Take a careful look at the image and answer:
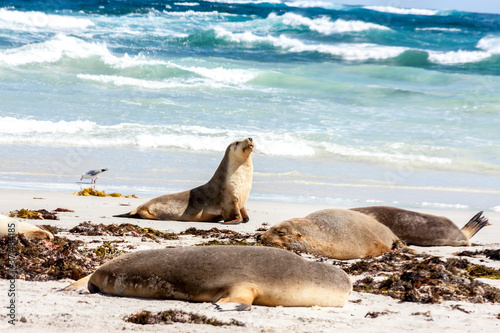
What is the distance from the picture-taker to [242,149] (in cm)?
910

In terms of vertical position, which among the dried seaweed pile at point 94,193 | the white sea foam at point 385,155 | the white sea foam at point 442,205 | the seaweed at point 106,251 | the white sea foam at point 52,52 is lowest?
the white sea foam at point 385,155

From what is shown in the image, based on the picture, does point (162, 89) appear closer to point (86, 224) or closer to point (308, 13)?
point (86, 224)

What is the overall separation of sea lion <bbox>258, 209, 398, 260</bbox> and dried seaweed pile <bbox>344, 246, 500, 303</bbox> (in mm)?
399

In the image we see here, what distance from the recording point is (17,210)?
8.22 metres

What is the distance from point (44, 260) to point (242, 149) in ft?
14.4

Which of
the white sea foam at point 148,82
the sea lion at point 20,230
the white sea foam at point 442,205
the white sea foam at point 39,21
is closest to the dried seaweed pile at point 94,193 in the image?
the sea lion at point 20,230

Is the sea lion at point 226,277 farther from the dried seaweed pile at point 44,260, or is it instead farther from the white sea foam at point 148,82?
the white sea foam at point 148,82

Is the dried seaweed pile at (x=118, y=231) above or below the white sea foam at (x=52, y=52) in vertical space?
below

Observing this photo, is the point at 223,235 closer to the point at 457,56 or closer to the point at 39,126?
the point at 39,126

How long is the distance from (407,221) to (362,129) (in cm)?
1186

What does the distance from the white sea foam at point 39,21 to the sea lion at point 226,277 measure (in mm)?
33748

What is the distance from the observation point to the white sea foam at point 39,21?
36.2 m

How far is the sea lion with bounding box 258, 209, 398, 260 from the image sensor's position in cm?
612

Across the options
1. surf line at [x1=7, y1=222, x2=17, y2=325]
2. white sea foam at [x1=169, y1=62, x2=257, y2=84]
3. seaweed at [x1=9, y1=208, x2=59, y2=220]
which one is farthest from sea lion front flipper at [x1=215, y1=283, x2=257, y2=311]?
white sea foam at [x1=169, y1=62, x2=257, y2=84]
